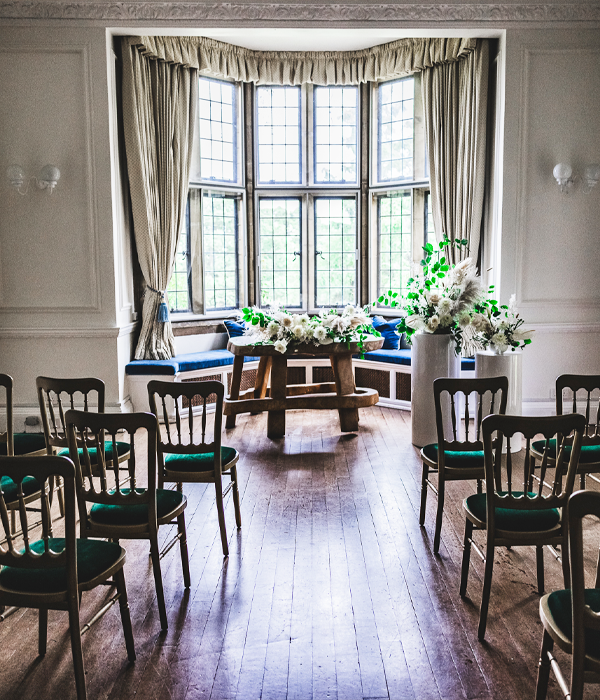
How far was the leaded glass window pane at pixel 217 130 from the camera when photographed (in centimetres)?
779

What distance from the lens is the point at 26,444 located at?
416cm

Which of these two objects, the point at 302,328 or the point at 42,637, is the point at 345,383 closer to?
the point at 302,328

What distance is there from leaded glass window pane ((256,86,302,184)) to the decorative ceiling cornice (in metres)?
1.89

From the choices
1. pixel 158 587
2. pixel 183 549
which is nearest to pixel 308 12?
pixel 183 549

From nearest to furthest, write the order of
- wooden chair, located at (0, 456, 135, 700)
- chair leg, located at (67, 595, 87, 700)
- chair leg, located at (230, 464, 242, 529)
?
wooden chair, located at (0, 456, 135, 700) → chair leg, located at (67, 595, 87, 700) → chair leg, located at (230, 464, 242, 529)

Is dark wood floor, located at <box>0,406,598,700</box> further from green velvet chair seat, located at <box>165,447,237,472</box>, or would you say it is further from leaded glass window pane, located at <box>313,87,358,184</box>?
leaded glass window pane, located at <box>313,87,358,184</box>

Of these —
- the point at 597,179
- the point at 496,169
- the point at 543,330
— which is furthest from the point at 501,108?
the point at 543,330

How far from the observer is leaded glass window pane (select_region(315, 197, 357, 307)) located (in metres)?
8.38

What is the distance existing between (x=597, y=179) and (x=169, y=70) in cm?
427

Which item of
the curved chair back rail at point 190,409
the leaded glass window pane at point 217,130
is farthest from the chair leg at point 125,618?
the leaded glass window pane at point 217,130

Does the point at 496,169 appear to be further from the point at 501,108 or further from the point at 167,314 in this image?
the point at 167,314

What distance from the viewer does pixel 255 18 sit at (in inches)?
247

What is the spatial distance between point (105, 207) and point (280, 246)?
2.46m

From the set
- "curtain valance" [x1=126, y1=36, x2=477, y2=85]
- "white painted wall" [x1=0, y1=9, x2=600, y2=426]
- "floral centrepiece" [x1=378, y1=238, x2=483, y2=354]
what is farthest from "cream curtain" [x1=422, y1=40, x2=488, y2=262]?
"floral centrepiece" [x1=378, y1=238, x2=483, y2=354]
